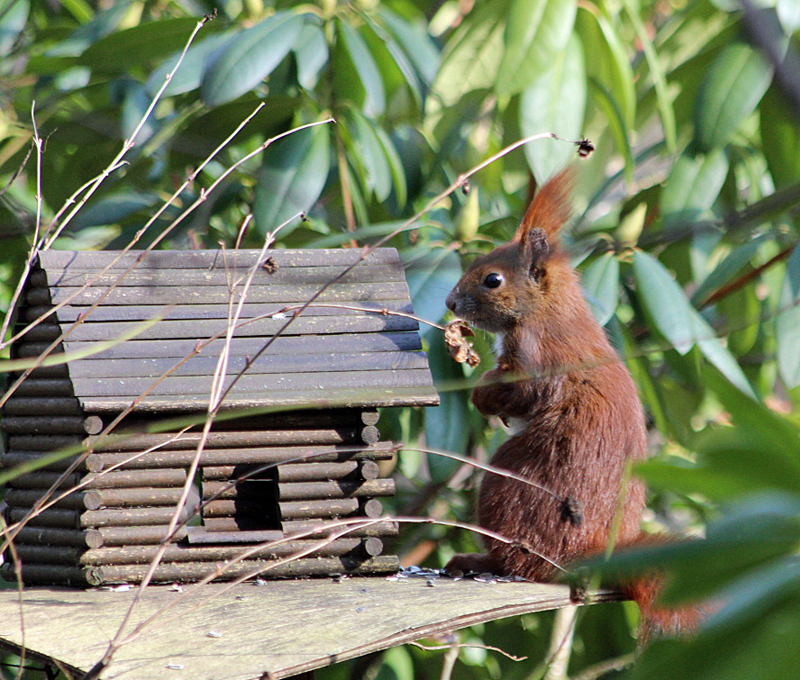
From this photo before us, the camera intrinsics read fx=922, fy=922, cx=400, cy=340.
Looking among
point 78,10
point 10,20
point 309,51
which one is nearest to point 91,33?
point 10,20

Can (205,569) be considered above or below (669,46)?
below

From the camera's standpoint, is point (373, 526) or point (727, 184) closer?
point (373, 526)

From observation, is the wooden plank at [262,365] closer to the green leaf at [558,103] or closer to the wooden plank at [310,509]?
the wooden plank at [310,509]

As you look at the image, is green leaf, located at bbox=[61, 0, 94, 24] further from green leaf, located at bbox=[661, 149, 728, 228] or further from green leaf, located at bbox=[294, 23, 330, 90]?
green leaf, located at bbox=[661, 149, 728, 228]

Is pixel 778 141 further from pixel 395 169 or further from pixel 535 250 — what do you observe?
pixel 395 169

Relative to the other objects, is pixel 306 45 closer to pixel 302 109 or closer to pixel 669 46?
pixel 302 109

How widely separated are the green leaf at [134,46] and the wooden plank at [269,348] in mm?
966

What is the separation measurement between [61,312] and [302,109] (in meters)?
1.17

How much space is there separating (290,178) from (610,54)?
0.92 m

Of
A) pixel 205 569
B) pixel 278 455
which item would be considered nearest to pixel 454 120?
pixel 278 455

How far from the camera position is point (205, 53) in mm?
2424

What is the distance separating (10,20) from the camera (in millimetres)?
2711

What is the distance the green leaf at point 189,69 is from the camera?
2301 mm

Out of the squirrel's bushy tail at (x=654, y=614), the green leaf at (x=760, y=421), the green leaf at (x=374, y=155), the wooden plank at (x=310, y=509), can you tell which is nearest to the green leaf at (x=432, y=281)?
the green leaf at (x=374, y=155)
